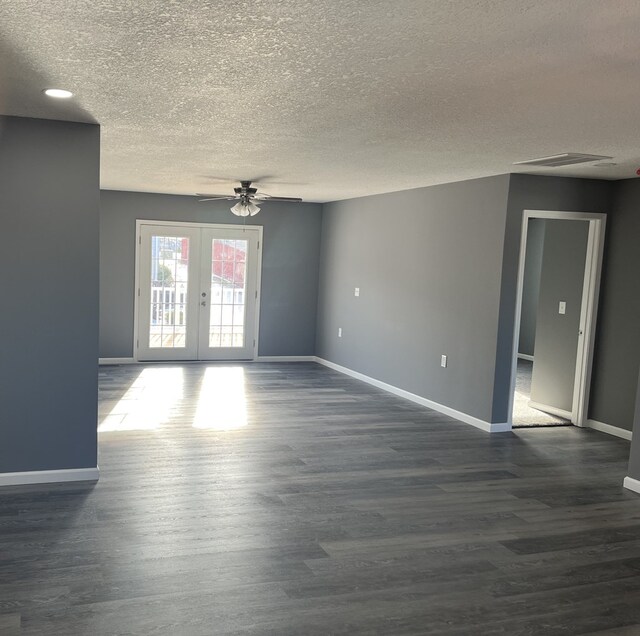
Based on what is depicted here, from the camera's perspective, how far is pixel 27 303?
407 cm

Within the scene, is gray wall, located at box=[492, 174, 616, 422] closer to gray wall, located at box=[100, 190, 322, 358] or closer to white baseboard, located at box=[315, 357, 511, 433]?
white baseboard, located at box=[315, 357, 511, 433]

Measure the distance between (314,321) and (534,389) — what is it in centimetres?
367

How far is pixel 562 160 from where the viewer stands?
4.77m

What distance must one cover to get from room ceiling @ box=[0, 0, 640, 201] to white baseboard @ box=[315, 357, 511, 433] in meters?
2.41

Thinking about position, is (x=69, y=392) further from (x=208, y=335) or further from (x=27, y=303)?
(x=208, y=335)

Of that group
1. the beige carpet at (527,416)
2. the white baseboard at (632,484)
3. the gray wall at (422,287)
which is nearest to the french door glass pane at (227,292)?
the gray wall at (422,287)

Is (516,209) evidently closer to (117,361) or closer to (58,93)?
(58,93)

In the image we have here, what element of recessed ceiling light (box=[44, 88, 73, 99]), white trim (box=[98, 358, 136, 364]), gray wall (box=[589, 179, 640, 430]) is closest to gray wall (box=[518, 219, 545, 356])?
gray wall (box=[589, 179, 640, 430])

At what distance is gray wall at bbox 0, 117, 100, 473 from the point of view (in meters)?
4.00

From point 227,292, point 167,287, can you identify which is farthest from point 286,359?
point 167,287

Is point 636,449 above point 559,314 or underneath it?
underneath

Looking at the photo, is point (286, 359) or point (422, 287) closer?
point (422, 287)

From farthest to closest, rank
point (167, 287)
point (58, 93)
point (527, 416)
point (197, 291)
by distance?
point (197, 291) < point (167, 287) < point (527, 416) < point (58, 93)

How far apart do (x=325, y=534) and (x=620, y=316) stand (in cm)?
378
